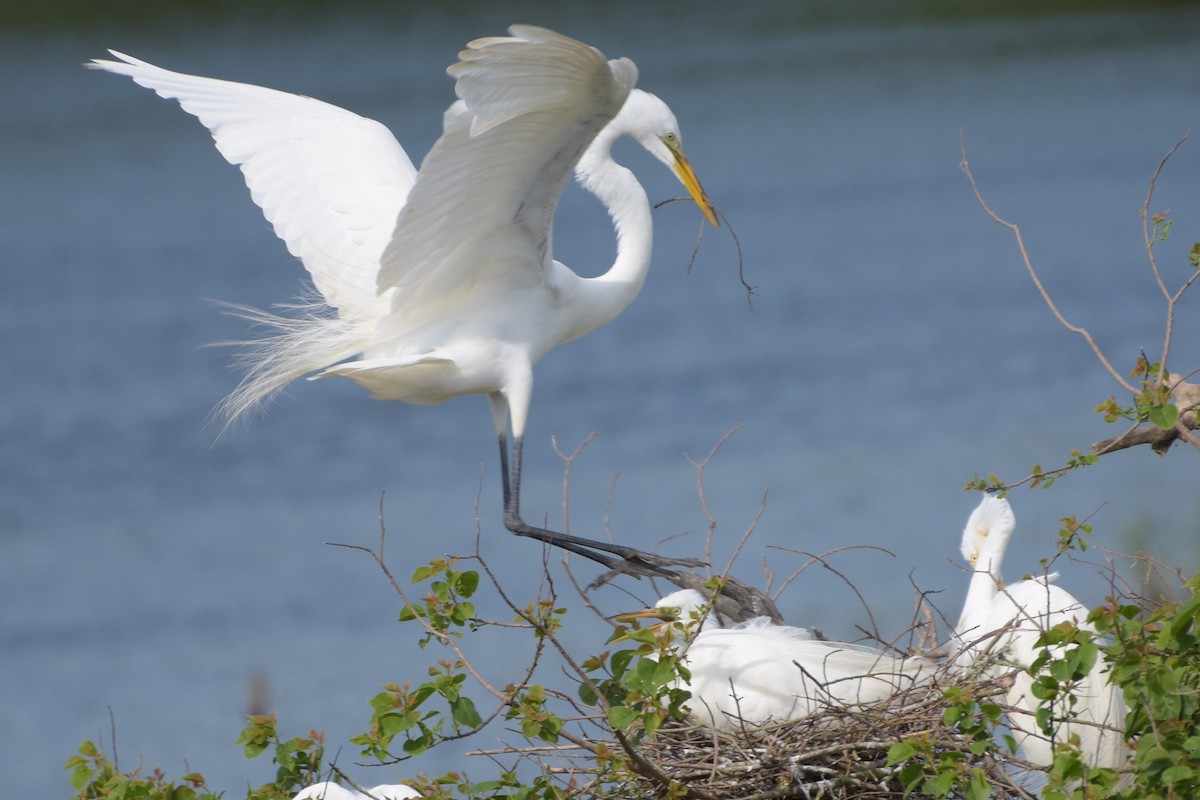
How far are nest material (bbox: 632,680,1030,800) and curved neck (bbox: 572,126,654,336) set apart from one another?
156cm

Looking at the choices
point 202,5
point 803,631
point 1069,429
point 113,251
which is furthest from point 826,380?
point 202,5

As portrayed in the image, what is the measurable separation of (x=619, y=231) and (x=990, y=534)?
4.17 ft

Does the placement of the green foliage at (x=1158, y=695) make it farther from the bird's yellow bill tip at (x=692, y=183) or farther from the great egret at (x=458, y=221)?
the bird's yellow bill tip at (x=692, y=183)

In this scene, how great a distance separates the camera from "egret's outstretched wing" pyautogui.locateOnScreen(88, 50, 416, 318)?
429 centimetres

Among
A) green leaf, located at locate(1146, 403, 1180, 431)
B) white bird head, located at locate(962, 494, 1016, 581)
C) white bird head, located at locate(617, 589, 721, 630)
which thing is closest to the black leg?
white bird head, located at locate(617, 589, 721, 630)

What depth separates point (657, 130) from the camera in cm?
427

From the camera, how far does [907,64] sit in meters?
18.7

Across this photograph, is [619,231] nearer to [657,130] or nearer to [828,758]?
[657,130]

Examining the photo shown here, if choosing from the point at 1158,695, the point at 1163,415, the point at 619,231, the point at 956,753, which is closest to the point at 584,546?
the point at 619,231

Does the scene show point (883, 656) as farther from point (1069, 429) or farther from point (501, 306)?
point (1069, 429)

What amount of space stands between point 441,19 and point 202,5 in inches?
111

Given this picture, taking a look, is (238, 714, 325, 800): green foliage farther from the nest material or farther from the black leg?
the black leg

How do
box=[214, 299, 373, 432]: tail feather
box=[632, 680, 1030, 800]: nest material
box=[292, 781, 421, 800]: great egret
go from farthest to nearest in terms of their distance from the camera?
box=[214, 299, 373, 432]: tail feather → box=[292, 781, 421, 800]: great egret → box=[632, 680, 1030, 800]: nest material

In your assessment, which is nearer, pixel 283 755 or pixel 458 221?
pixel 283 755
